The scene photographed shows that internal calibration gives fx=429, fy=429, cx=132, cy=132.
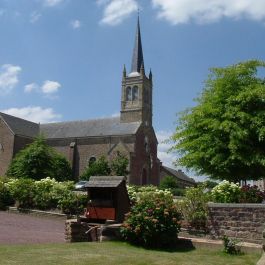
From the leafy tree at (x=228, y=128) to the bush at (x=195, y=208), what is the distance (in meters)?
3.88

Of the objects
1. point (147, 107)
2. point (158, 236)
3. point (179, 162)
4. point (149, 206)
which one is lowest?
point (158, 236)

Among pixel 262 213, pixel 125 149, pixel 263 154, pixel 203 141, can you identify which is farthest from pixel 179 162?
pixel 125 149

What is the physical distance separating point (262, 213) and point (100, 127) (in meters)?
50.8

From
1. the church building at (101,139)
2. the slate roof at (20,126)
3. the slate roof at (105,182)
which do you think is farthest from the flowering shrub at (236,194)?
the slate roof at (20,126)

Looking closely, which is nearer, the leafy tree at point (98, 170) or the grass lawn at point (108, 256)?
the grass lawn at point (108, 256)

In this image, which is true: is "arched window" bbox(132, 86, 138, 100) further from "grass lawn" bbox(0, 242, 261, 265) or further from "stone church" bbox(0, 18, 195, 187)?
"grass lawn" bbox(0, 242, 261, 265)

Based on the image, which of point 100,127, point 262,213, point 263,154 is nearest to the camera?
point 262,213

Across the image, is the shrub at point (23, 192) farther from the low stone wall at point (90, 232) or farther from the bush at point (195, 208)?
the bush at point (195, 208)

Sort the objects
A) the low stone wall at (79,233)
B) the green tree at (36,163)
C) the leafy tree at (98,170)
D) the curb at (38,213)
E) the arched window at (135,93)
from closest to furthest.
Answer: the low stone wall at (79,233) → the curb at (38,213) → the green tree at (36,163) → the leafy tree at (98,170) → the arched window at (135,93)

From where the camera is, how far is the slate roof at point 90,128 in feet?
197

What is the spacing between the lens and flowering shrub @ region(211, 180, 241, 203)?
1348 cm

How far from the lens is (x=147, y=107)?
70.0 metres

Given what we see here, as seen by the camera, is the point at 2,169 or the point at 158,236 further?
the point at 2,169

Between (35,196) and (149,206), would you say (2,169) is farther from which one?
(149,206)
